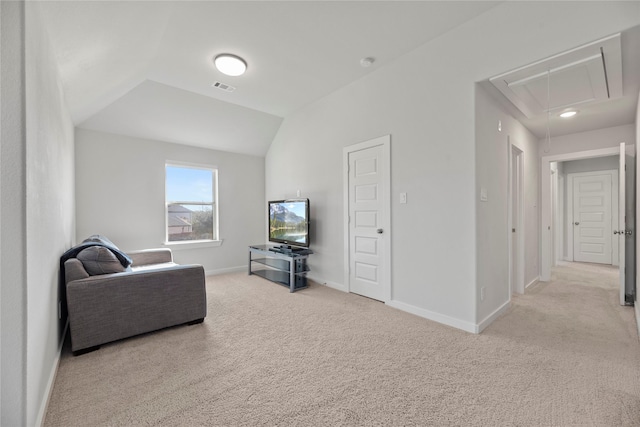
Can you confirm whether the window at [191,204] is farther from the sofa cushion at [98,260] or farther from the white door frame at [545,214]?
the white door frame at [545,214]

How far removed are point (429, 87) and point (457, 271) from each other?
1868 millimetres

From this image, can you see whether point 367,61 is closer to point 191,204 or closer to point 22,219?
point 22,219

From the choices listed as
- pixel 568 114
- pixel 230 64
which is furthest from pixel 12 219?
pixel 568 114

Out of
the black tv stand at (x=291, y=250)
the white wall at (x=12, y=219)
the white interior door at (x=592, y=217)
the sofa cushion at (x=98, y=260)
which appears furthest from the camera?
the white interior door at (x=592, y=217)

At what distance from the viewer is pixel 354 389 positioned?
1.67 m

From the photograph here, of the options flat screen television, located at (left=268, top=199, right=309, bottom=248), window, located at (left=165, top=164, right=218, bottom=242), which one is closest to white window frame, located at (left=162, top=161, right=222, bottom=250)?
window, located at (left=165, top=164, right=218, bottom=242)

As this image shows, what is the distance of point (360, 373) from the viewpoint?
183 centimetres

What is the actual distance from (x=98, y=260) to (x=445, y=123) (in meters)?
3.40

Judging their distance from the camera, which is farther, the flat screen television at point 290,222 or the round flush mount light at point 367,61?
the flat screen television at point 290,222

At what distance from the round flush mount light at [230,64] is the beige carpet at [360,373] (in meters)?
2.78

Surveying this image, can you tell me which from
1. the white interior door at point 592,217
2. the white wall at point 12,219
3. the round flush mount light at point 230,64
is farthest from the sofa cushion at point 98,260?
the white interior door at point 592,217

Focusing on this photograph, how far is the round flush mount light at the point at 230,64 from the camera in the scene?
293cm

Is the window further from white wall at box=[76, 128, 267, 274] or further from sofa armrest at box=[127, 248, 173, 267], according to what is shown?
sofa armrest at box=[127, 248, 173, 267]

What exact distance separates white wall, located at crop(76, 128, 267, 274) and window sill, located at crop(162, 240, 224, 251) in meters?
0.07
